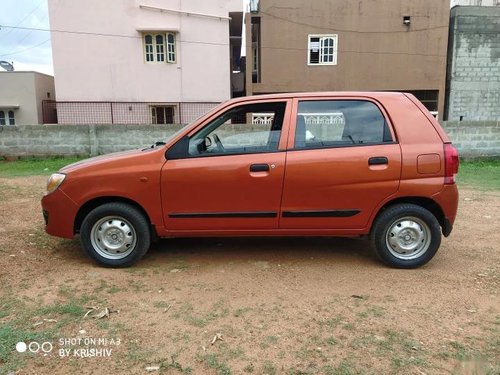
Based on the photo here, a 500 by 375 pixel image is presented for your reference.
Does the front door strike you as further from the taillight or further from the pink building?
the pink building

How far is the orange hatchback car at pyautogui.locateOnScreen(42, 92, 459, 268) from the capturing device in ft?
13.7

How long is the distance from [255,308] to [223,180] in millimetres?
1322

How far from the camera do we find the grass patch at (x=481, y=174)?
945 cm

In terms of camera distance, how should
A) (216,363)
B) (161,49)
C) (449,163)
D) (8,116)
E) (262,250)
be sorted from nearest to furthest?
(216,363)
(449,163)
(262,250)
(161,49)
(8,116)

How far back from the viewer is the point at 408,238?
432cm

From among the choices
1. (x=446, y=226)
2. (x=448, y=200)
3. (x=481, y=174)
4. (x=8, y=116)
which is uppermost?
(x=8, y=116)

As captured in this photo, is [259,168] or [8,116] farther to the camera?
[8,116]

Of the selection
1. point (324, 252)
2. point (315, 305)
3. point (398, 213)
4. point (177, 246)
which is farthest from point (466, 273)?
point (177, 246)

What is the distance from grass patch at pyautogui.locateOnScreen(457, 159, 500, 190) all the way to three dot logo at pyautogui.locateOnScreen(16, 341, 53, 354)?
8.89 m

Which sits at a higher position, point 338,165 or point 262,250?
point 338,165

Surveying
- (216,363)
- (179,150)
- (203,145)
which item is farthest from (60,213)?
(216,363)

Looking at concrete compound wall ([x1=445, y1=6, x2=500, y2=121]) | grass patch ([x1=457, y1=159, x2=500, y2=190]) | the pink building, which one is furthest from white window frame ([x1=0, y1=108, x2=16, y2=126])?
concrete compound wall ([x1=445, y1=6, x2=500, y2=121])

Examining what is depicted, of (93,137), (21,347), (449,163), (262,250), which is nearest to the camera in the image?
(21,347)

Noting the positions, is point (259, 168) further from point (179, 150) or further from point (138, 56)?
point (138, 56)
